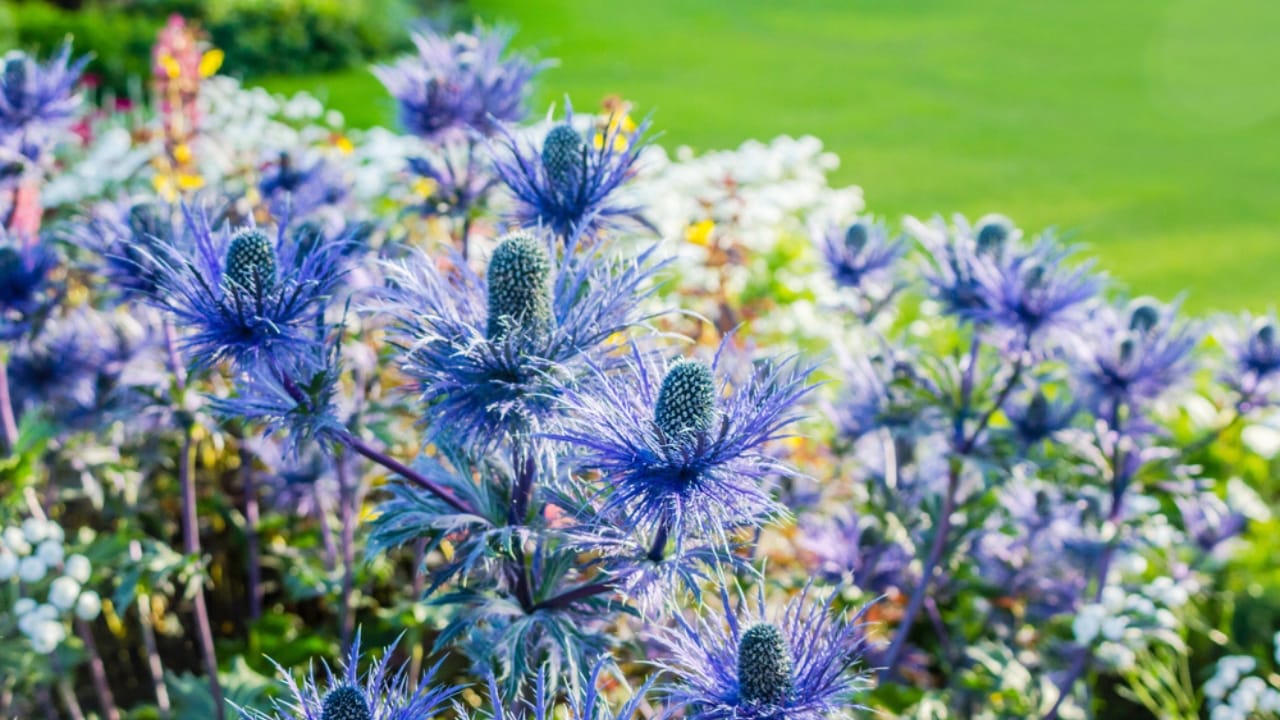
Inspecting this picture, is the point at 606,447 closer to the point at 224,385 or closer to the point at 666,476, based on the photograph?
the point at 666,476

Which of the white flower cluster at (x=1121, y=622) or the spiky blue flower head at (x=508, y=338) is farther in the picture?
the white flower cluster at (x=1121, y=622)

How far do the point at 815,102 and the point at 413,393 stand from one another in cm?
842

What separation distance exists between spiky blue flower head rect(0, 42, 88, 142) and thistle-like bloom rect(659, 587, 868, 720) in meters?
1.99

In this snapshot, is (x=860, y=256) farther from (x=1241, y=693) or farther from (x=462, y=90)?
(x=1241, y=693)

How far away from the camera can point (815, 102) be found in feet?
31.8

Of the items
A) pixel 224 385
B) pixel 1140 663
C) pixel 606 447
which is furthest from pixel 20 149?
pixel 1140 663

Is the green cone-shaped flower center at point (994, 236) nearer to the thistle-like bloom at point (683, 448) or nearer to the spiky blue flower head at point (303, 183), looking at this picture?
the thistle-like bloom at point (683, 448)

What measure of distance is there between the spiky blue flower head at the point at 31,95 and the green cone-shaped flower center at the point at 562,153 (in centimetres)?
130

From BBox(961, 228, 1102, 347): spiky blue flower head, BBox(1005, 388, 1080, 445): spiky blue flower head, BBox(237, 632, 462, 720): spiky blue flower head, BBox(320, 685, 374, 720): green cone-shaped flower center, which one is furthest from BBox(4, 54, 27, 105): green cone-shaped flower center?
BBox(1005, 388, 1080, 445): spiky blue flower head

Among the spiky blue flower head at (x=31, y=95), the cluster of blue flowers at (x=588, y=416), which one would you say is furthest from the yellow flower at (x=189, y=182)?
the spiky blue flower head at (x=31, y=95)

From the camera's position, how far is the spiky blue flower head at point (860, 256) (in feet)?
8.85

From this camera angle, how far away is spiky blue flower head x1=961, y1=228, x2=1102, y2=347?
2.24 meters

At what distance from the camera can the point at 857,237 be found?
269 cm

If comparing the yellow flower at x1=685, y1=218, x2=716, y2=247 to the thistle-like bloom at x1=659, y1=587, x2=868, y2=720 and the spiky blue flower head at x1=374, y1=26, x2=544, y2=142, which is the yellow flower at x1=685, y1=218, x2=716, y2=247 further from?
the thistle-like bloom at x1=659, y1=587, x2=868, y2=720
